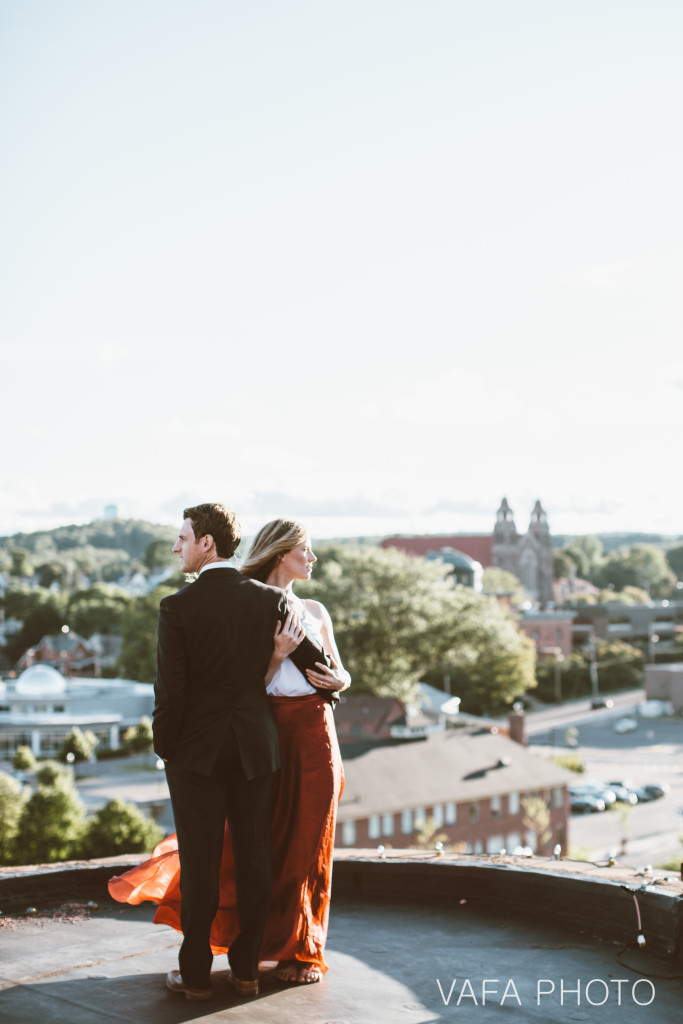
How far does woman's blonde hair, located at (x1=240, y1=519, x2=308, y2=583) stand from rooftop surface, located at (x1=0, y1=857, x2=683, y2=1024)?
1.45 metres

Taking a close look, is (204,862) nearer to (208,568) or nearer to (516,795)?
(208,568)

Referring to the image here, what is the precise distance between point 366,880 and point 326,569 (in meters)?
35.3

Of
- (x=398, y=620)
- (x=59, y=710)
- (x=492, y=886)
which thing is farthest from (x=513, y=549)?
(x=492, y=886)

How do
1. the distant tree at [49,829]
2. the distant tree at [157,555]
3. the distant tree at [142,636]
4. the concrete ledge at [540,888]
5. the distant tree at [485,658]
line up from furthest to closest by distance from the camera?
the distant tree at [157,555] → the distant tree at [142,636] → the distant tree at [485,658] → the distant tree at [49,829] → the concrete ledge at [540,888]

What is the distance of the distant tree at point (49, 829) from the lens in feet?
75.5

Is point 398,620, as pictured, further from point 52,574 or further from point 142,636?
point 52,574

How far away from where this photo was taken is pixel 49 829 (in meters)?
23.1

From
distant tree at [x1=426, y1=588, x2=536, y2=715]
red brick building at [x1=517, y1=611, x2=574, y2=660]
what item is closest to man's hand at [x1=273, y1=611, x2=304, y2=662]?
distant tree at [x1=426, y1=588, x2=536, y2=715]

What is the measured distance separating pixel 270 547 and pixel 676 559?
128831mm

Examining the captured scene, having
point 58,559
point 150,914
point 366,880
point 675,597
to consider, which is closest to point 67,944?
point 150,914

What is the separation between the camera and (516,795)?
32.4 m

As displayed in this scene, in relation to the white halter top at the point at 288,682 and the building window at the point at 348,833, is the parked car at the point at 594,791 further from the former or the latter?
the white halter top at the point at 288,682

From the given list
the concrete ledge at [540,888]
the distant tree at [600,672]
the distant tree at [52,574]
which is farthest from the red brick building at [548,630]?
the concrete ledge at [540,888]

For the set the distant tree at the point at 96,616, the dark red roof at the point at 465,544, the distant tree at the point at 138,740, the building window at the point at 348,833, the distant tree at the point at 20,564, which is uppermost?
the dark red roof at the point at 465,544
